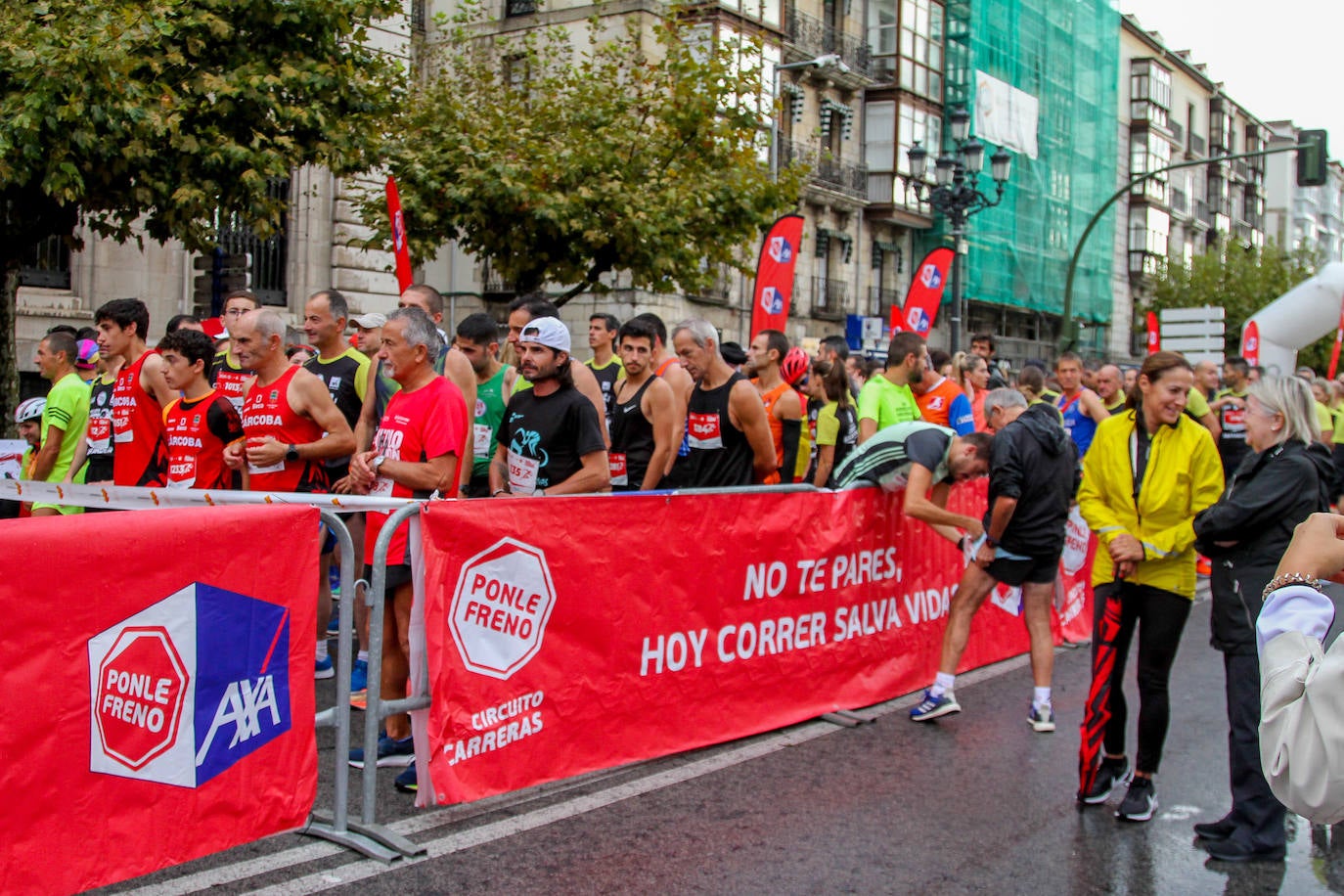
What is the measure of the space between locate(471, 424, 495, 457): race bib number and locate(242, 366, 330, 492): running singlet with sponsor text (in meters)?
1.26

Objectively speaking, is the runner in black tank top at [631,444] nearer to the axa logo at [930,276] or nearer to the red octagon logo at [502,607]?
the red octagon logo at [502,607]

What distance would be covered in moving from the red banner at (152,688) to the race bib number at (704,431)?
3.65 metres

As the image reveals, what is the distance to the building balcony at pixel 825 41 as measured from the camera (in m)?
38.3

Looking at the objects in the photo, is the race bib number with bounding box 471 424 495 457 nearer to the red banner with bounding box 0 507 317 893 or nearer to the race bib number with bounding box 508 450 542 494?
the race bib number with bounding box 508 450 542 494

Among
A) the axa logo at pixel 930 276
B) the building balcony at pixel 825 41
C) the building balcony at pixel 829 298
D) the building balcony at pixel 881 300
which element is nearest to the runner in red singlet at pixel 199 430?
the axa logo at pixel 930 276

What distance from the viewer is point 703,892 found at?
422cm

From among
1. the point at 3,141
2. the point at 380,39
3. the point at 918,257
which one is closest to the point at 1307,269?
the point at 918,257

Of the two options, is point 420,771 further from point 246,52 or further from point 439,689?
point 246,52

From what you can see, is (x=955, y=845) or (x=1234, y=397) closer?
(x=955, y=845)

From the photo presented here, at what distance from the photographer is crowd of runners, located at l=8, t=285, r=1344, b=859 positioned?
4.97 metres

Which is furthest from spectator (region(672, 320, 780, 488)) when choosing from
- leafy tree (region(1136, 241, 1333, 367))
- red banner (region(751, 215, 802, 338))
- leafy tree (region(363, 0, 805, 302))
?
leafy tree (region(1136, 241, 1333, 367))

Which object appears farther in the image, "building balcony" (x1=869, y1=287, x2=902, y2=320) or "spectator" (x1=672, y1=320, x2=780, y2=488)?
"building balcony" (x1=869, y1=287, x2=902, y2=320)

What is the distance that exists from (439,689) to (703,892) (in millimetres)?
1184

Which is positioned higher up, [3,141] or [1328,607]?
[3,141]
